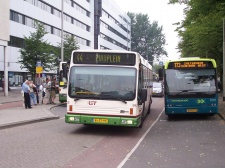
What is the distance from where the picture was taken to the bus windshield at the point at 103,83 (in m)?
11.0

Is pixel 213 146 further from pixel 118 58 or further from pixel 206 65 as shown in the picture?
pixel 206 65

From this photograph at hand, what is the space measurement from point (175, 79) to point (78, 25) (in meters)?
54.8

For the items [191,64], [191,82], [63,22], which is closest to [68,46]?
[63,22]

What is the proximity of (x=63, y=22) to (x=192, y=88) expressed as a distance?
46344 millimetres

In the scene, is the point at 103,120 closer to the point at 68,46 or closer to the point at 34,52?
the point at 34,52

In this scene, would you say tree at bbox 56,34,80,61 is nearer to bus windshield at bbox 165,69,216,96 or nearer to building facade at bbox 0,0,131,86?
building facade at bbox 0,0,131,86

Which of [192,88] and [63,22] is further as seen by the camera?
[63,22]

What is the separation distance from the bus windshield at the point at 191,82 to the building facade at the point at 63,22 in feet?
70.4

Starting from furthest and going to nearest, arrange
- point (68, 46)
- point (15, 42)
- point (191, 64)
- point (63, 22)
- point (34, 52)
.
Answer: point (63, 22), point (68, 46), point (15, 42), point (34, 52), point (191, 64)

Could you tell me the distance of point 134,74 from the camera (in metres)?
11.2

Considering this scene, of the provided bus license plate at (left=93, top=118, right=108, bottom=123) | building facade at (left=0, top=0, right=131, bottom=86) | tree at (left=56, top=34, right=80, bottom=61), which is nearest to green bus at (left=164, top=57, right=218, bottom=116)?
bus license plate at (left=93, top=118, right=108, bottom=123)

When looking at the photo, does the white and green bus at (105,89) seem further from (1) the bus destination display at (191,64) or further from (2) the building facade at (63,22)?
(2) the building facade at (63,22)

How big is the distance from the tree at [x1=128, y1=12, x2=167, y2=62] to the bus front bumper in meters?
101

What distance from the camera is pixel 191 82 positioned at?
15445mm
